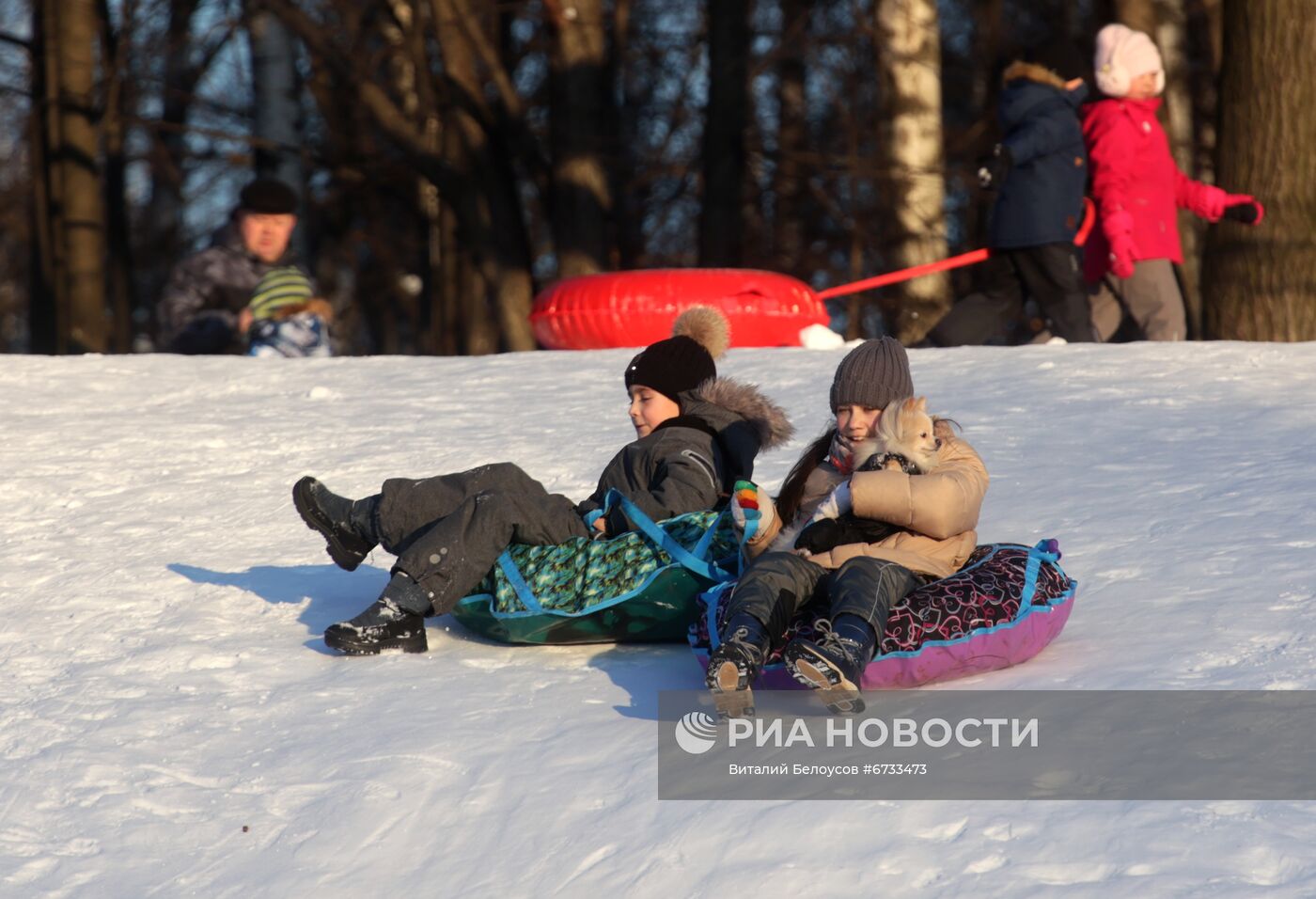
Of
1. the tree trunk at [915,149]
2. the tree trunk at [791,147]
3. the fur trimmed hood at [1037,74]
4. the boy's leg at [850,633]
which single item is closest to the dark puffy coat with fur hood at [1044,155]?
the fur trimmed hood at [1037,74]

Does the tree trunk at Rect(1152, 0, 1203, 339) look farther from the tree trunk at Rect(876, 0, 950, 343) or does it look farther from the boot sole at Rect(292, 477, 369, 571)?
the boot sole at Rect(292, 477, 369, 571)

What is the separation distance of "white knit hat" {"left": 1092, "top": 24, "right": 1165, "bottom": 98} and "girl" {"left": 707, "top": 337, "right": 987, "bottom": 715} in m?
4.60

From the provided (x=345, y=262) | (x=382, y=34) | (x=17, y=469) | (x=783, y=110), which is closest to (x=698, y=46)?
(x=783, y=110)

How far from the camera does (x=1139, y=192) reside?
8.32m

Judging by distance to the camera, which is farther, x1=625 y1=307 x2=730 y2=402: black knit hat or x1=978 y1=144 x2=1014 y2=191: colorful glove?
x1=978 y1=144 x2=1014 y2=191: colorful glove

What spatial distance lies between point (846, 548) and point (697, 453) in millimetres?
680

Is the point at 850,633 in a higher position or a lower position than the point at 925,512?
lower

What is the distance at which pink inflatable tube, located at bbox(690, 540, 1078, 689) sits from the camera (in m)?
3.60

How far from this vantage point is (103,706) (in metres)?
3.92

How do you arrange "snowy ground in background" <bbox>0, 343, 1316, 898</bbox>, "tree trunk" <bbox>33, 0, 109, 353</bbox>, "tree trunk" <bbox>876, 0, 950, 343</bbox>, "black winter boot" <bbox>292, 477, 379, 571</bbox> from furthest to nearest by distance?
A: "tree trunk" <bbox>33, 0, 109, 353</bbox> → "tree trunk" <bbox>876, 0, 950, 343</bbox> → "black winter boot" <bbox>292, 477, 379, 571</bbox> → "snowy ground in background" <bbox>0, 343, 1316, 898</bbox>

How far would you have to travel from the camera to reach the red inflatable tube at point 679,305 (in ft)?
29.5

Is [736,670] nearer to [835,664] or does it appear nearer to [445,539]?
[835,664]

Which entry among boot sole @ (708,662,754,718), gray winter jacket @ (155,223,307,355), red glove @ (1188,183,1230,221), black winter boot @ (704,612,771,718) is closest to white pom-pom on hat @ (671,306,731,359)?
black winter boot @ (704,612,771,718)

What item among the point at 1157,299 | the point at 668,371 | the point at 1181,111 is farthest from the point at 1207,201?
the point at 1181,111
